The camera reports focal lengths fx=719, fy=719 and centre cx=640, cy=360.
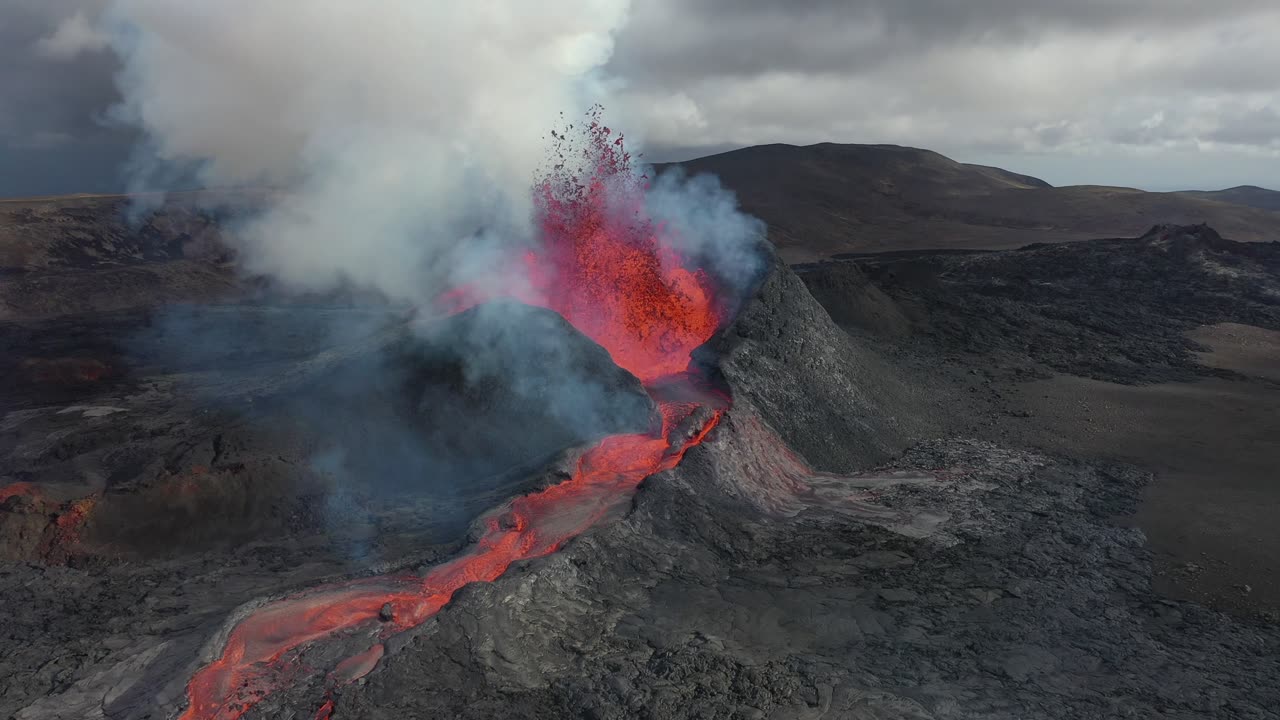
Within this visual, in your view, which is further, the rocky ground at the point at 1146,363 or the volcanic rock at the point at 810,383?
the volcanic rock at the point at 810,383

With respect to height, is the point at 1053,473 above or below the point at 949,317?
below

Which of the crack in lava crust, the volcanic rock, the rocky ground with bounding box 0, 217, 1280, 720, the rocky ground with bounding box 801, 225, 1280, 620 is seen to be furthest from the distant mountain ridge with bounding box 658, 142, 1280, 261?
the crack in lava crust

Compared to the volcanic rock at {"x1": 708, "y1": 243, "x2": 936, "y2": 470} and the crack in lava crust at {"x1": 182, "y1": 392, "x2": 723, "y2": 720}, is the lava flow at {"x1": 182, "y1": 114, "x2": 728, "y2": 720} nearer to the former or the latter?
the crack in lava crust at {"x1": 182, "y1": 392, "x2": 723, "y2": 720}

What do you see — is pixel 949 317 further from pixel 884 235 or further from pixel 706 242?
pixel 884 235

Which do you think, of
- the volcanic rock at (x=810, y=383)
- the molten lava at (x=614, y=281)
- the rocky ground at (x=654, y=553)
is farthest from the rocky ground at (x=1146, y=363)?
the molten lava at (x=614, y=281)

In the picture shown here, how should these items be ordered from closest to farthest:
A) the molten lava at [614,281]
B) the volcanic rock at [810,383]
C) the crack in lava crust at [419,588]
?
the crack in lava crust at [419,588], the volcanic rock at [810,383], the molten lava at [614,281]

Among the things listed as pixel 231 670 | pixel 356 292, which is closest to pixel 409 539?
pixel 231 670

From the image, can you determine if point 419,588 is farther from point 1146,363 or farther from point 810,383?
point 1146,363

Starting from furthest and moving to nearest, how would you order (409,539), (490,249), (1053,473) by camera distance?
(490,249)
(1053,473)
(409,539)

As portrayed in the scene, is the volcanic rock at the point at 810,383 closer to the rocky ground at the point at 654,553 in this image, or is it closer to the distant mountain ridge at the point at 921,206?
the rocky ground at the point at 654,553
